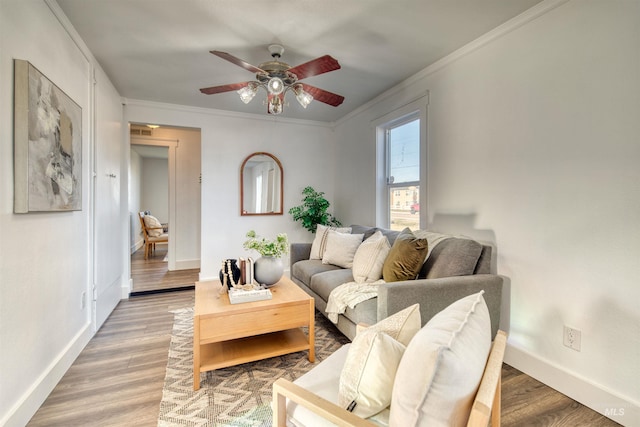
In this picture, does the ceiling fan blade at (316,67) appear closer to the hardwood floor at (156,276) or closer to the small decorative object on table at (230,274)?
the small decorative object on table at (230,274)

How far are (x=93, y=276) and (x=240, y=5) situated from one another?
2470 mm

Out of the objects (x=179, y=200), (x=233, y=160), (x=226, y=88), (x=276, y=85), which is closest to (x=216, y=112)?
(x=233, y=160)

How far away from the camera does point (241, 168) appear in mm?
4227

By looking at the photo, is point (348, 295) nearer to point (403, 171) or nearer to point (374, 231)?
point (374, 231)

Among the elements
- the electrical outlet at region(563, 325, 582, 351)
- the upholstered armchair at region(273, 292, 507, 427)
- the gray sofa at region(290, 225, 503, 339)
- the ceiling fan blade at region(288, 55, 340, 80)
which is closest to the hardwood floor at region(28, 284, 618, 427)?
the electrical outlet at region(563, 325, 582, 351)

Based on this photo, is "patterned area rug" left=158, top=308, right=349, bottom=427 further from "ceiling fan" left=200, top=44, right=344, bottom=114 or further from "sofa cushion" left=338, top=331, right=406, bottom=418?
"ceiling fan" left=200, top=44, right=344, bottom=114

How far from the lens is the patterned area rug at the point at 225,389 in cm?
157

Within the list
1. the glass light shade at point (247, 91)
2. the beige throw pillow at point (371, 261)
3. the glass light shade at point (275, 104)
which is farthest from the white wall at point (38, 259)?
the beige throw pillow at point (371, 261)

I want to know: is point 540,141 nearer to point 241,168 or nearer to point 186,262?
point 241,168

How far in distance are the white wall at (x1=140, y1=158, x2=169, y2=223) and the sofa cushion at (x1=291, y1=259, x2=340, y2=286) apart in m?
6.67

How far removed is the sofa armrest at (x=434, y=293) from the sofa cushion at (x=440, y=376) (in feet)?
2.96

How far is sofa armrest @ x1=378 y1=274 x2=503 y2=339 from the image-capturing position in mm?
1760

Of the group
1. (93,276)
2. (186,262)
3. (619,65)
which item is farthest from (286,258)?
(619,65)

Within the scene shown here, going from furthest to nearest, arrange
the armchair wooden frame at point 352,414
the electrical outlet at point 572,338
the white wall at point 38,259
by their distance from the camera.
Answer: the electrical outlet at point 572,338
the white wall at point 38,259
the armchair wooden frame at point 352,414
